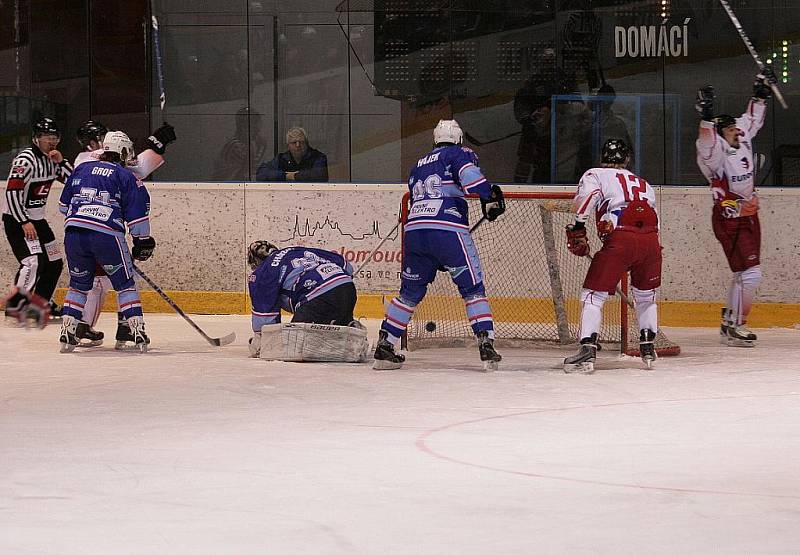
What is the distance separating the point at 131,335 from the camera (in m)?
7.66

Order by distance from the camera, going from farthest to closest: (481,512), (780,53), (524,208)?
1. (780,53)
2. (524,208)
3. (481,512)

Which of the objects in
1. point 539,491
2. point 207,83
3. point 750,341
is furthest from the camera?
point 207,83

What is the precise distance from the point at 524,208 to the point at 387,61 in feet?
6.10

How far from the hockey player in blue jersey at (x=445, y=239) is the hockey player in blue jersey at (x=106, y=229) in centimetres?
153

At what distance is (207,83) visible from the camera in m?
9.91

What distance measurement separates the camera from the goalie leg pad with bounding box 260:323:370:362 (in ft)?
22.8

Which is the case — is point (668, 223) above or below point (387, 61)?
below

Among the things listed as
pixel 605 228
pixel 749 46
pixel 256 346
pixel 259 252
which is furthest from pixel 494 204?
pixel 749 46

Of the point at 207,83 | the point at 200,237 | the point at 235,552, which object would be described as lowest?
the point at 235,552

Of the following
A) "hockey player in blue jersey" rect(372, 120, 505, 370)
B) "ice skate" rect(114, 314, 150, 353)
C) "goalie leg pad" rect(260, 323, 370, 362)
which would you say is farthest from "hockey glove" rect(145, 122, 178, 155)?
"hockey player in blue jersey" rect(372, 120, 505, 370)

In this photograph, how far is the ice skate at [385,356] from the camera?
6.70 m

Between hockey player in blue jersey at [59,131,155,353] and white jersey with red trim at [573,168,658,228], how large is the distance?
2347 millimetres

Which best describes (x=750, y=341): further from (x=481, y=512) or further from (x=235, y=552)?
(x=235, y=552)

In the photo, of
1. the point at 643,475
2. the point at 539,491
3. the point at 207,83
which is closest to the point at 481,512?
the point at 539,491
